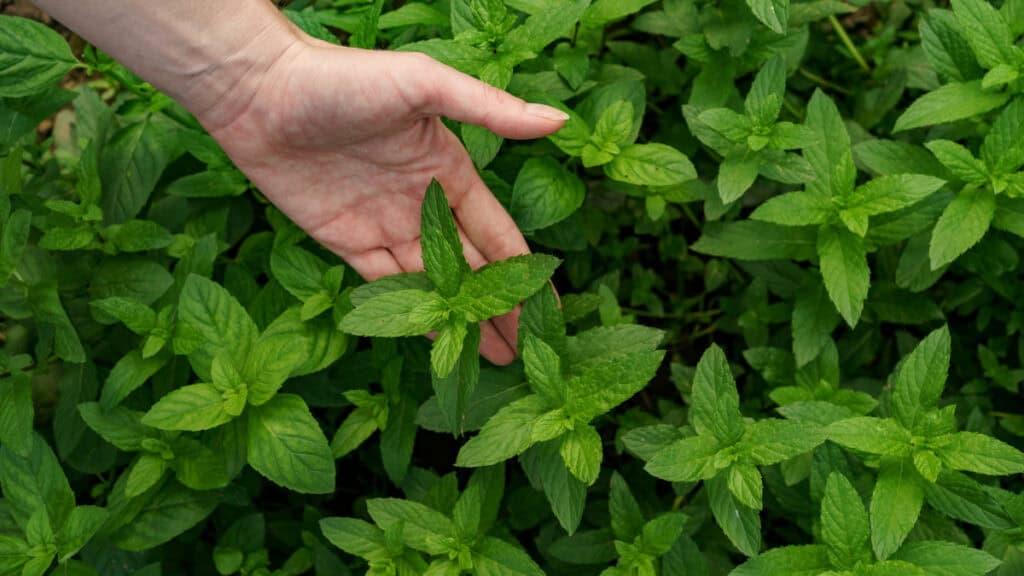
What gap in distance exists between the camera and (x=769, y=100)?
2230 mm

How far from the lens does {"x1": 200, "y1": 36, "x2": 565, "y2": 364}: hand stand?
77.2 inches

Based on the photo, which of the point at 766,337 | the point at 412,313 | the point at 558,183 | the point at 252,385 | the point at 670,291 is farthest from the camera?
the point at 670,291

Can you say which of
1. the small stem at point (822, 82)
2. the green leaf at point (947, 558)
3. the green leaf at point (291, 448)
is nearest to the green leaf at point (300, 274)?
the green leaf at point (291, 448)

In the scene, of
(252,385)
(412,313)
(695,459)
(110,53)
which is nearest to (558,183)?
(412,313)

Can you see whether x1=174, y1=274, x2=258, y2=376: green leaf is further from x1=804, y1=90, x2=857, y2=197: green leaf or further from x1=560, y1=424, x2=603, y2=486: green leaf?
x1=804, y1=90, x2=857, y2=197: green leaf

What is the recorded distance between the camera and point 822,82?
314cm

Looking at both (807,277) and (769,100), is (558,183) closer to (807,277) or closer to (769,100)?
(769,100)

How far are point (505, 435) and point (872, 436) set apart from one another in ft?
3.00

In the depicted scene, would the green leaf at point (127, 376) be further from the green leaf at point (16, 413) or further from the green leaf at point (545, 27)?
the green leaf at point (545, 27)

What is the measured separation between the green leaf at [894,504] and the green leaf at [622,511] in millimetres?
625

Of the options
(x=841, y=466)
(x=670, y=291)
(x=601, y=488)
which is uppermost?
(x=841, y=466)

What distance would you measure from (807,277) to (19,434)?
236cm

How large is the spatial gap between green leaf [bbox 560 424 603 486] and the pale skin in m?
0.41

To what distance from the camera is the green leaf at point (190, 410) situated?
2.08 metres
